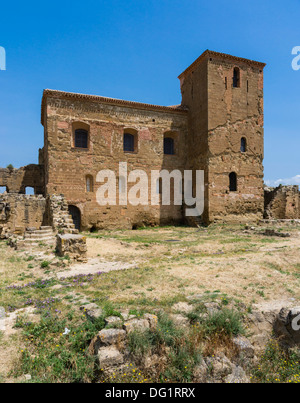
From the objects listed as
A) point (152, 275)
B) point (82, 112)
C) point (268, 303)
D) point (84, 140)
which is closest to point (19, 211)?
point (84, 140)

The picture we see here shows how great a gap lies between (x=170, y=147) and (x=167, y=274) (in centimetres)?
1619

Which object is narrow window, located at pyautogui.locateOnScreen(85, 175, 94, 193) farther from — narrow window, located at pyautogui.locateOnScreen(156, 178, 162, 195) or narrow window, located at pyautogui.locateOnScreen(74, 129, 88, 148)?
narrow window, located at pyautogui.locateOnScreen(156, 178, 162, 195)

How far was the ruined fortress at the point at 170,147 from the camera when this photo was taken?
1825 cm

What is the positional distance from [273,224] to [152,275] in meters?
13.7

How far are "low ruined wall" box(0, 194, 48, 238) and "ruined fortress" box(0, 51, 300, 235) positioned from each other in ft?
1.63

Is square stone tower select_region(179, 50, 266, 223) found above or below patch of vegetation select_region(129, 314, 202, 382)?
above

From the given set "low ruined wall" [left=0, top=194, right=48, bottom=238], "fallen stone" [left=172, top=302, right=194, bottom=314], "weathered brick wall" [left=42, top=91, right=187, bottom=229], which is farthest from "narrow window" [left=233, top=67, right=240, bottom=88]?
"fallen stone" [left=172, top=302, right=194, bottom=314]

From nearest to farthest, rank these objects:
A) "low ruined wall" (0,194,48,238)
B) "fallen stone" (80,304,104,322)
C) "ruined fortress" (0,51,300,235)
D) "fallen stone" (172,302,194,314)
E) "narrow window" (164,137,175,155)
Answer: "fallen stone" (80,304,104,322), "fallen stone" (172,302,194,314), "low ruined wall" (0,194,48,238), "ruined fortress" (0,51,300,235), "narrow window" (164,137,175,155)

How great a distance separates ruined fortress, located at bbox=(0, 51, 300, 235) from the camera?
719 inches

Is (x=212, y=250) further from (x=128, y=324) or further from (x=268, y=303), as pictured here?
(x=128, y=324)

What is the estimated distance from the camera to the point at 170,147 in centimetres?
2214

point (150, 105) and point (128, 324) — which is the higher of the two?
point (150, 105)

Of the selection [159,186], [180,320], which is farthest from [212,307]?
[159,186]

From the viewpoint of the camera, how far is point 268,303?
19.3 ft
